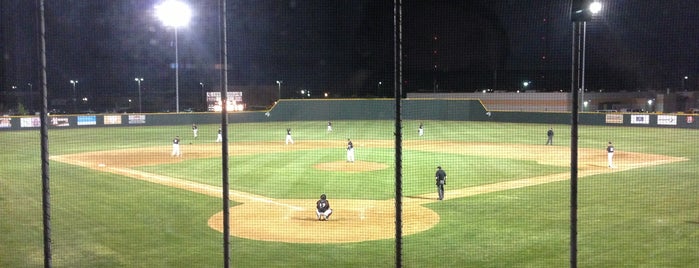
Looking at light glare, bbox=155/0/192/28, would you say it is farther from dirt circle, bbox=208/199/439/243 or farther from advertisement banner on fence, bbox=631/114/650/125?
advertisement banner on fence, bbox=631/114/650/125

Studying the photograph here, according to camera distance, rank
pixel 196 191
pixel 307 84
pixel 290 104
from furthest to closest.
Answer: pixel 307 84 → pixel 290 104 → pixel 196 191

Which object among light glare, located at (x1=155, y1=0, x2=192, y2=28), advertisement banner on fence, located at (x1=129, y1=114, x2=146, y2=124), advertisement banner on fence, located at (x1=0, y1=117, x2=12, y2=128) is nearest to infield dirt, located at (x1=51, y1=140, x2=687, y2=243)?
light glare, located at (x1=155, y1=0, x2=192, y2=28)

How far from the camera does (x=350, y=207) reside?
38.4 feet

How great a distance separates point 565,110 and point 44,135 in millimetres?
36631

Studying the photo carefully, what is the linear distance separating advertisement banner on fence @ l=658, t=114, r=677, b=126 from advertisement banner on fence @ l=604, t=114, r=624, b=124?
6.99 ft

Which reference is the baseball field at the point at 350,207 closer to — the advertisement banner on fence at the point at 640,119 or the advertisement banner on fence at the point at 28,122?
the advertisement banner on fence at the point at 640,119

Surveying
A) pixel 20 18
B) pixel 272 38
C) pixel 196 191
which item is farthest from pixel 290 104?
pixel 196 191

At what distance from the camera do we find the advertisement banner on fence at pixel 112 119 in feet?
116

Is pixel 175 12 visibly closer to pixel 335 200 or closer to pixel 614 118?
pixel 335 200

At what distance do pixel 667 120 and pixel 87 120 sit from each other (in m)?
32.8

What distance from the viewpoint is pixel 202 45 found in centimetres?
3625

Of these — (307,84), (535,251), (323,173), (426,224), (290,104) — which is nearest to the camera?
(535,251)

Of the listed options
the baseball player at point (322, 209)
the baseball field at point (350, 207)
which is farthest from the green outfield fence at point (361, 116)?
the baseball player at point (322, 209)

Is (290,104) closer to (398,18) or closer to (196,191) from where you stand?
(196,191)
